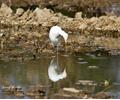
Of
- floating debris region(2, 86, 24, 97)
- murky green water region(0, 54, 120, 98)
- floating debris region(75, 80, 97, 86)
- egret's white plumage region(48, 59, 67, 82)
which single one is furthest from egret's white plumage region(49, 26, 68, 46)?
floating debris region(2, 86, 24, 97)

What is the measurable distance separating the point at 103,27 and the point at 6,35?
333 centimetres

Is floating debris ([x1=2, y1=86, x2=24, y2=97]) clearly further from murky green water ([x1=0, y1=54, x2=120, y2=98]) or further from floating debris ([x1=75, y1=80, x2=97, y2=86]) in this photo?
floating debris ([x1=75, y1=80, x2=97, y2=86])

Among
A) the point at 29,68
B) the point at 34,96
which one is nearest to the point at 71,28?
the point at 29,68

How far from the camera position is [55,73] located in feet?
32.9

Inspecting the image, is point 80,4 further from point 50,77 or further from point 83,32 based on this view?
point 50,77

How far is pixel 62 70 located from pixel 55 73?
45 centimetres

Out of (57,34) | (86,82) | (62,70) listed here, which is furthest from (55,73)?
(57,34)

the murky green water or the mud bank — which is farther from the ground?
the mud bank

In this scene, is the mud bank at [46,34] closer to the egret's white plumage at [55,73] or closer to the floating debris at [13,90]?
the egret's white plumage at [55,73]

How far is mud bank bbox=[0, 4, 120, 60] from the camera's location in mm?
12492

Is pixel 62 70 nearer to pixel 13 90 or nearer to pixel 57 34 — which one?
pixel 57 34

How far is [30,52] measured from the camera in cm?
1212

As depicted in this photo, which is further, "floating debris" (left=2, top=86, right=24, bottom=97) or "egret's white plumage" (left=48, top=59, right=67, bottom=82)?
"egret's white plumage" (left=48, top=59, right=67, bottom=82)

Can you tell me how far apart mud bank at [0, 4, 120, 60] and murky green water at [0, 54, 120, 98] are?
2.10 ft
